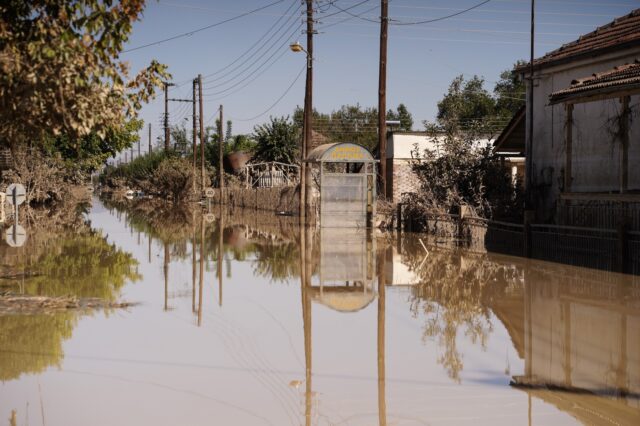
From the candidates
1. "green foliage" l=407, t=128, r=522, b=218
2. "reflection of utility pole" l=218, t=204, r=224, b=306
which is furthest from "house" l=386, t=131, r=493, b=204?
"green foliage" l=407, t=128, r=522, b=218

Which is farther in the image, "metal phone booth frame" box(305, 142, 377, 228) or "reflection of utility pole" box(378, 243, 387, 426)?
"metal phone booth frame" box(305, 142, 377, 228)

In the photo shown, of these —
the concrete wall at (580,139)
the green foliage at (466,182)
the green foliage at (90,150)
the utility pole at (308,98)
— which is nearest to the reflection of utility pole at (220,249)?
the utility pole at (308,98)

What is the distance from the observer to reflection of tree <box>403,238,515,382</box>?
11.6 meters

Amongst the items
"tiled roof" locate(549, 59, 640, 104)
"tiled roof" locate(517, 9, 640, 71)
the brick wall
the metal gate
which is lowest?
the metal gate

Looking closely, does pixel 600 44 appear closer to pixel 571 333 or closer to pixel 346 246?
pixel 346 246

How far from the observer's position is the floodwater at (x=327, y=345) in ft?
26.3

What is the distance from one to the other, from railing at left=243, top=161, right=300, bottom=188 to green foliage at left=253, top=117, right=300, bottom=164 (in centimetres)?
69

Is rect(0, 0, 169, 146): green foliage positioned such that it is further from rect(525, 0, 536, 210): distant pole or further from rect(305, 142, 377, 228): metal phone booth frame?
rect(305, 142, 377, 228): metal phone booth frame

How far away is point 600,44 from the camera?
24625 millimetres

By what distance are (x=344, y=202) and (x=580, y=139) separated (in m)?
12.2

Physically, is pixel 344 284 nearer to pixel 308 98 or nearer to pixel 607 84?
pixel 607 84

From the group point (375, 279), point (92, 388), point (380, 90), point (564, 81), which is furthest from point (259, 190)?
point (92, 388)

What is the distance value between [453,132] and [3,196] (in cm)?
2387

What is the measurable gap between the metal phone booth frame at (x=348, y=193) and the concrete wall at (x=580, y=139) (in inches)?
348
